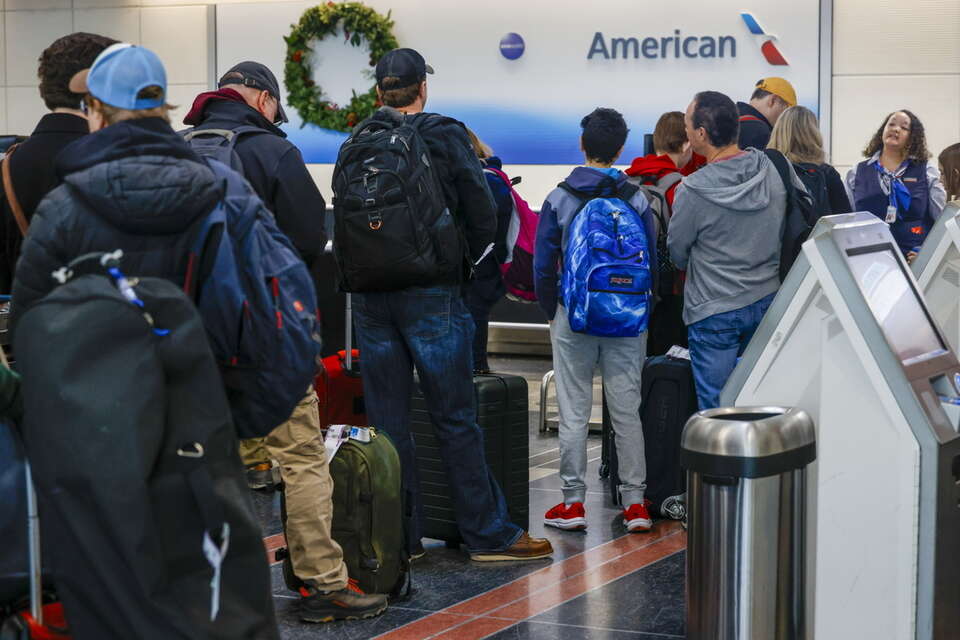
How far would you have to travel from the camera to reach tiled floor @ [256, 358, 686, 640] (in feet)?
13.3

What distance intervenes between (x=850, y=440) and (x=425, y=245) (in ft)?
5.34

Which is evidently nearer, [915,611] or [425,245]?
[915,611]

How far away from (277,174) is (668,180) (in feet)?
7.76

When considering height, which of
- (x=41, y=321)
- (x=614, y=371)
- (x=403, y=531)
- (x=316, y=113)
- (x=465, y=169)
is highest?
(x=316, y=113)

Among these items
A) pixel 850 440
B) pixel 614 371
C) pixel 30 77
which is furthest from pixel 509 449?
pixel 30 77

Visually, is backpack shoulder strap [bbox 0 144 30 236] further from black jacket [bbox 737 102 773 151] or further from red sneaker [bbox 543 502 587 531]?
black jacket [bbox 737 102 773 151]

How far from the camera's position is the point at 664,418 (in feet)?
18.2

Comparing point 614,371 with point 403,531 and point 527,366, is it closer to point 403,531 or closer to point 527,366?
point 403,531

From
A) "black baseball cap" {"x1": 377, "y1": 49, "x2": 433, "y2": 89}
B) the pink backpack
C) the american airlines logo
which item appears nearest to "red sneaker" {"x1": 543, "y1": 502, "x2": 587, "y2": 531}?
the pink backpack

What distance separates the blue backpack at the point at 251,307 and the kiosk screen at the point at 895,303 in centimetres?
134

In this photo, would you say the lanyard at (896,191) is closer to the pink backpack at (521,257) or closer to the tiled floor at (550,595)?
the pink backpack at (521,257)

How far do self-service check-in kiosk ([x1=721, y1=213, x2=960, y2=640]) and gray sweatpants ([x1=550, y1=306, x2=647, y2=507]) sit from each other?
1.79m

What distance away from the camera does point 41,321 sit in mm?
2289

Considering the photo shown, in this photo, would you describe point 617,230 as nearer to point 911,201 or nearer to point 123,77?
point 911,201
